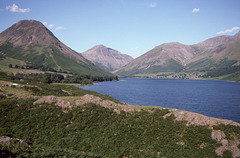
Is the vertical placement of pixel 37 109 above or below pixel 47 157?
above

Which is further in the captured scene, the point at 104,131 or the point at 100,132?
the point at 104,131

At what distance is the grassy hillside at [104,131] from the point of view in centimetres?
2497

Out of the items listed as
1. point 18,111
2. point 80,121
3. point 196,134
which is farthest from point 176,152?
point 18,111

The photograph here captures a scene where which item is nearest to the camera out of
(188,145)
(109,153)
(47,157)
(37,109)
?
(47,157)

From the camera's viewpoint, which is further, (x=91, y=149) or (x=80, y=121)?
(x=80, y=121)

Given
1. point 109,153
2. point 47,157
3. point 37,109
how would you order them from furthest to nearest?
point 37,109, point 109,153, point 47,157

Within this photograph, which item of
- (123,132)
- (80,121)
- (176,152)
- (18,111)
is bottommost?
(176,152)

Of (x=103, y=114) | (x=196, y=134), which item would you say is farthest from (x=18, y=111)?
(x=196, y=134)

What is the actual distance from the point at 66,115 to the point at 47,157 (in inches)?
517

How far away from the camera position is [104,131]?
28031 millimetres

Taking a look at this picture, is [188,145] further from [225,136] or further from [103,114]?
[103,114]

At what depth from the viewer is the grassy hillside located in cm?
2497

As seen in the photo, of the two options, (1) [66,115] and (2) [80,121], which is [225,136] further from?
(1) [66,115]

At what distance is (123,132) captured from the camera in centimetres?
2838
